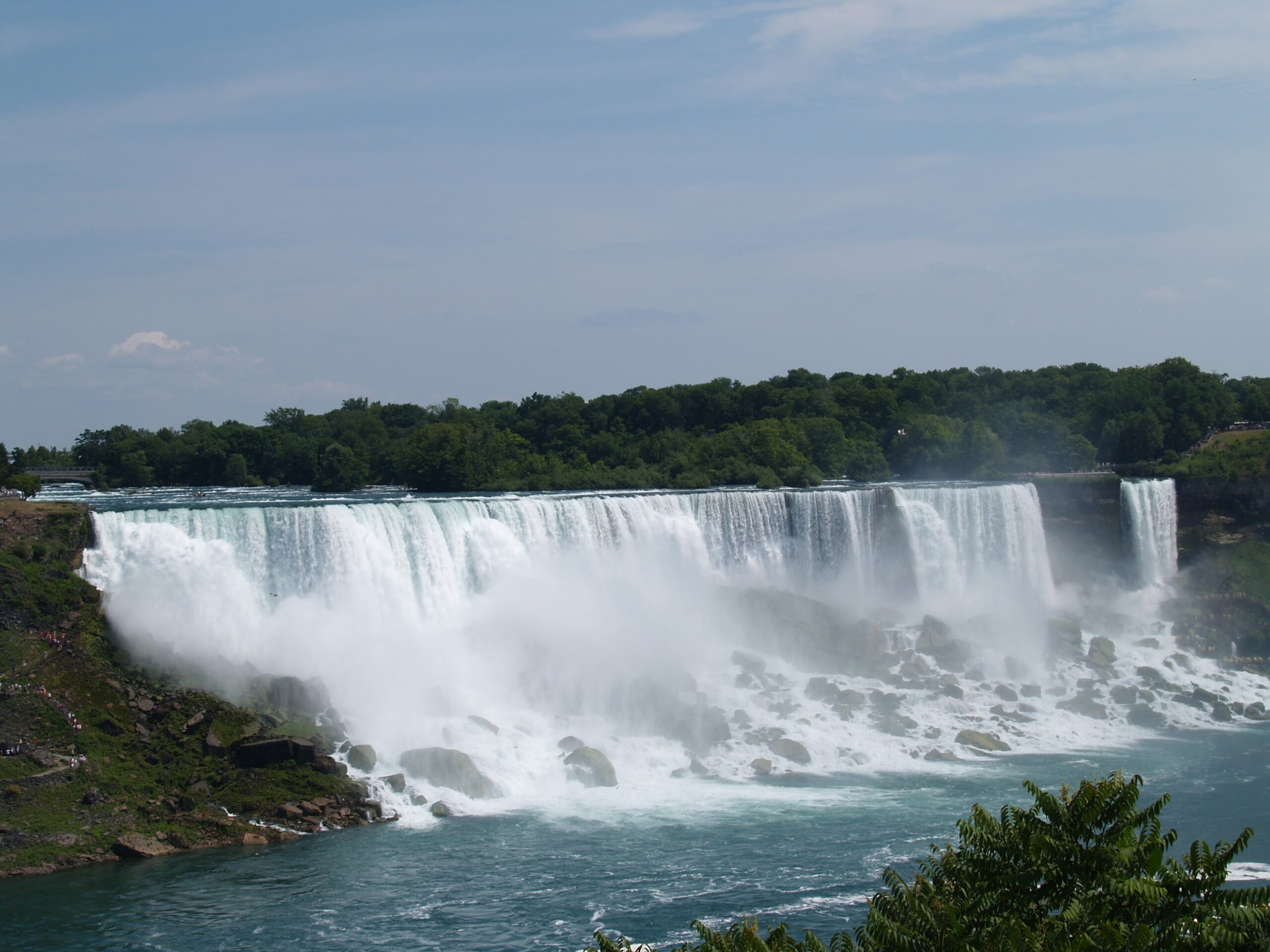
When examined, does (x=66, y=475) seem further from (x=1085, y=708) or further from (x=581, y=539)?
(x=1085, y=708)

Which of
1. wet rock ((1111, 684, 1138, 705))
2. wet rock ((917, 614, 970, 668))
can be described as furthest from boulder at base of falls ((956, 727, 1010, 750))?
wet rock ((1111, 684, 1138, 705))

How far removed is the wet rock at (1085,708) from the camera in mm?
32312

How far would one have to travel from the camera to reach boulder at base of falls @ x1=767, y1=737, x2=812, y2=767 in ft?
90.7

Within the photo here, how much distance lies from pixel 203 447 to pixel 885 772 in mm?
46445

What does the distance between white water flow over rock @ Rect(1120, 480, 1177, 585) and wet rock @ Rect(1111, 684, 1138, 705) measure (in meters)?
11.9

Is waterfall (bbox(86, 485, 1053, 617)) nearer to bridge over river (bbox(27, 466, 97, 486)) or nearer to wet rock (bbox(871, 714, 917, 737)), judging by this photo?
wet rock (bbox(871, 714, 917, 737))

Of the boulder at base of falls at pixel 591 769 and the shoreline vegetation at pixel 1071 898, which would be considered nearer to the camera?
the shoreline vegetation at pixel 1071 898

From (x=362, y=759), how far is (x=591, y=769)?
5.00 m

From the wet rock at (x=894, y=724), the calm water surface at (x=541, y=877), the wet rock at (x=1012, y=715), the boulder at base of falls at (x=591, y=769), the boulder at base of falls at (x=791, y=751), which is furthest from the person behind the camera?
the wet rock at (x=1012, y=715)

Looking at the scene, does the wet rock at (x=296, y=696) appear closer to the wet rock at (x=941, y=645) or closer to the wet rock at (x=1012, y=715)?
the wet rock at (x=1012, y=715)

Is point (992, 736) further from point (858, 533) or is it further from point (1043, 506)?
point (1043, 506)

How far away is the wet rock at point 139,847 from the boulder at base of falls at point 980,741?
60.7 feet

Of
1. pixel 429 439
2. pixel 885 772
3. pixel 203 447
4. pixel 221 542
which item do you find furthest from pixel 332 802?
pixel 203 447

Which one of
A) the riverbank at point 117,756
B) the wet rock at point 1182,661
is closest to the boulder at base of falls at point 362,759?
the riverbank at point 117,756
